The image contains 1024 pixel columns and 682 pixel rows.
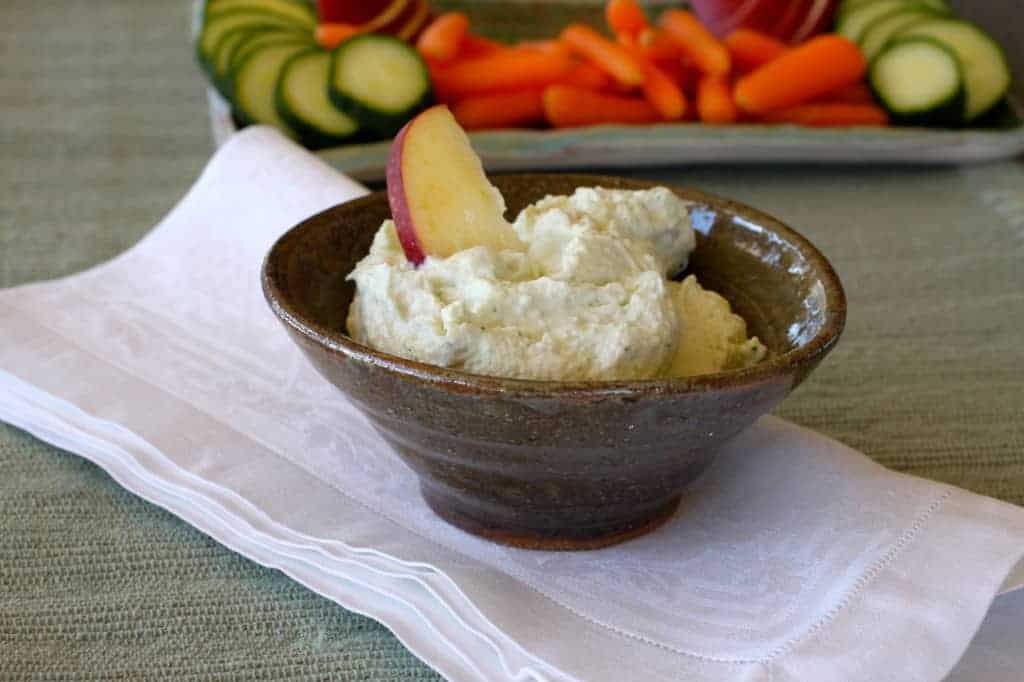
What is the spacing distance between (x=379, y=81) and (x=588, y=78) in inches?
16.0

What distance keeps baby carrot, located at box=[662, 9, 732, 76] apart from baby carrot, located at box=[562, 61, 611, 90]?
18 centimetres

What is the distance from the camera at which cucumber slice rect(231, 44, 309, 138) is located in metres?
2.15

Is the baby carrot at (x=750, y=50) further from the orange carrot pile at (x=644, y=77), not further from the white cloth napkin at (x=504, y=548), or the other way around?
the white cloth napkin at (x=504, y=548)

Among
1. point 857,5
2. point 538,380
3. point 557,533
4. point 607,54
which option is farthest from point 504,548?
point 857,5

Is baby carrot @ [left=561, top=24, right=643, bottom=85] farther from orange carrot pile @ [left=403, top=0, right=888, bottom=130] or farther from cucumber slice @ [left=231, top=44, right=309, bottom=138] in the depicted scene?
cucumber slice @ [left=231, top=44, right=309, bottom=138]

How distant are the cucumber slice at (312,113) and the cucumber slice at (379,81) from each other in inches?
0.8

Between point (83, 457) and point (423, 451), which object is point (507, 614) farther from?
point (83, 457)

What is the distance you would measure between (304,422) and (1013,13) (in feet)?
7.80

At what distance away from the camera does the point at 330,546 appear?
3.37ft

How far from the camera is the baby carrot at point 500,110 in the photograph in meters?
2.21

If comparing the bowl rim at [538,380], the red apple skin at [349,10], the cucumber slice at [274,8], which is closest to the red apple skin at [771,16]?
the red apple skin at [349,10]

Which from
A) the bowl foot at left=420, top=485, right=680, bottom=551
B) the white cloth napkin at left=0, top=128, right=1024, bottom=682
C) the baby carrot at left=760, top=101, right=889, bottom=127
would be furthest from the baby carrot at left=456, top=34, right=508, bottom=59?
the bowl foot at left=420, top=485, right=680, bottom=551

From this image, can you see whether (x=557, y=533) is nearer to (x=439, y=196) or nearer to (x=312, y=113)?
(x=439, y=196)

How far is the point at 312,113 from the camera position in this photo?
211 cm
